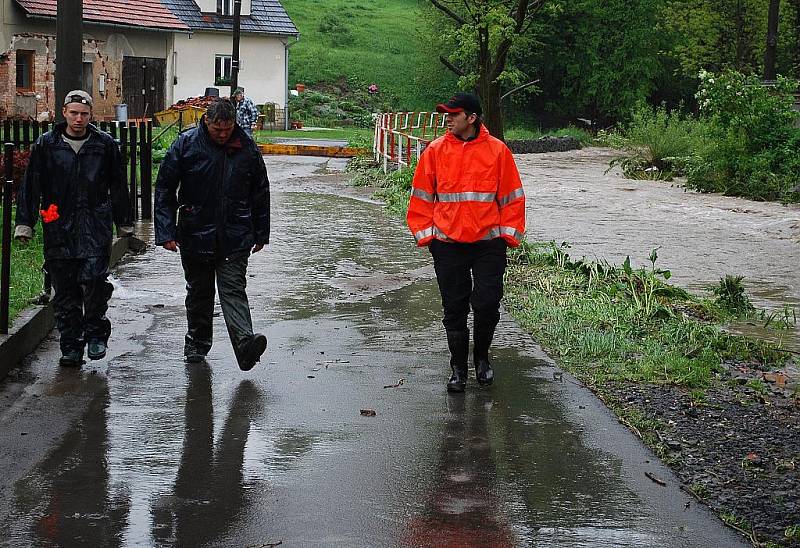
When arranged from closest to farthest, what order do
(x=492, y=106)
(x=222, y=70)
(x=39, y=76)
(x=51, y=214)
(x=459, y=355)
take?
(x=459, y=355), (x=51, y=214), (x=492, y=106), (x=39, y=76), (x=222, y=70)

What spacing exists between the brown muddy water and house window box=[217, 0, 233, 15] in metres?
26.9

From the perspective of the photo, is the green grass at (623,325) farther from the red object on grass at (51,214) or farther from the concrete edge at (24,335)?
the concrete edge at (24,335)

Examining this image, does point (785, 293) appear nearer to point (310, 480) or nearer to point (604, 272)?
point (604, 272)

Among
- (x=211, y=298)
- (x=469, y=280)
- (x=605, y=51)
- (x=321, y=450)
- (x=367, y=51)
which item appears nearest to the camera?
(x=321, y=450)

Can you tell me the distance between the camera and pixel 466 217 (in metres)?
7.24

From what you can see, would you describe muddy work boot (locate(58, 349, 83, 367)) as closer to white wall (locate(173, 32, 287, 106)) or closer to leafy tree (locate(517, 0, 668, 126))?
white wall (locate(173, 32, 287, 106))

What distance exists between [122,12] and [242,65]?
10692 millimetres

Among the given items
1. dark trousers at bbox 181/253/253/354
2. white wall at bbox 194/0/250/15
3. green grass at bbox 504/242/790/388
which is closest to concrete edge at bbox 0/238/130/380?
dark trousers at bbox 181/253/253/354

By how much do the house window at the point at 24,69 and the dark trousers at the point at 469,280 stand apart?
29668 mm

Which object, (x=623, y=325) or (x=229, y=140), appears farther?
(x=623, y=325)

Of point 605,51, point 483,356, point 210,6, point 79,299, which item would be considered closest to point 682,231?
point 483,356

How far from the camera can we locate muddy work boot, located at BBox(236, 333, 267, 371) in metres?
7.61

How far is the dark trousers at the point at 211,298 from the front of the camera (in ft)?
25.4

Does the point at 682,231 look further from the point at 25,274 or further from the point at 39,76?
the point at 39,76
